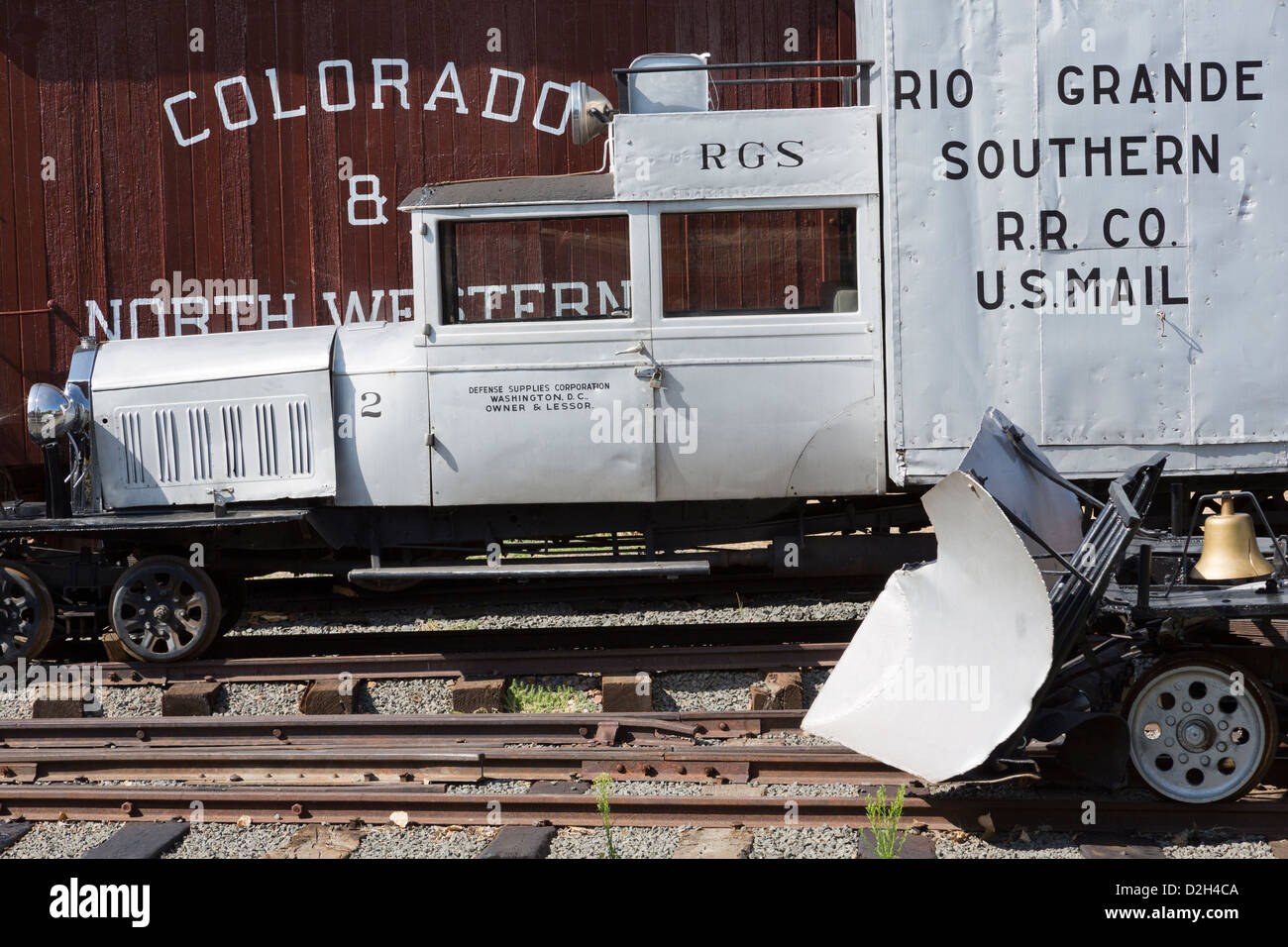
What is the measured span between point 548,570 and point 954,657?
2.64 m

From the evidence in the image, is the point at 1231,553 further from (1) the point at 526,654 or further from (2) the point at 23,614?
(2) the point at 23,614

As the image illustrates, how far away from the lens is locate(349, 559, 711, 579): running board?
6.28 metres

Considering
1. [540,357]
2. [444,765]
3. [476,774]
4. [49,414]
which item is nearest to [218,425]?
[49,414]

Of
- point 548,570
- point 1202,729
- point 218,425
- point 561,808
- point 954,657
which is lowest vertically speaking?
point 561,808

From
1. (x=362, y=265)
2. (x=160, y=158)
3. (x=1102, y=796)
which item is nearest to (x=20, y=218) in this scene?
(x=160, y=158)

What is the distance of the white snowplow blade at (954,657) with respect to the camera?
4.05 metres

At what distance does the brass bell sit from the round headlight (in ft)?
20.1

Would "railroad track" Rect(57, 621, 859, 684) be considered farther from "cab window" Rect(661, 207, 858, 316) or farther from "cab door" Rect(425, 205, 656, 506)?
"cab window" Rect(661, 207, 858, 316)

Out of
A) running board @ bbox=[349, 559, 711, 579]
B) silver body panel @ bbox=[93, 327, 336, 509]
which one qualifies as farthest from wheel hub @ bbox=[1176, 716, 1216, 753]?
silver body panel @ bbox=[93, 327, 336, 509]

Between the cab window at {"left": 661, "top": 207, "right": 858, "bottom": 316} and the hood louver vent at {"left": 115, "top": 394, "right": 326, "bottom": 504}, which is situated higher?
the cab window at {"left": 661, "top": 207, "right": 858, "bottom": 316}

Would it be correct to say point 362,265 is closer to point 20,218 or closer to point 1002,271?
point 20,218

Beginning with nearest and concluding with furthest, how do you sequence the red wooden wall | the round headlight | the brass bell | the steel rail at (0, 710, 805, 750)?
the brass bell → the steel rail at (0, 710, 805, 750) → the round headlight → the red wooden wall

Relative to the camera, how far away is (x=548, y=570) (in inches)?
248

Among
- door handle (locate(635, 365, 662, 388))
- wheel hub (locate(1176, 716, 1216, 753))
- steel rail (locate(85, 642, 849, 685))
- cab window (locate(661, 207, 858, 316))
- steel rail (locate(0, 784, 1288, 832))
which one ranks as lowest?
steel rail (locate(0, 784, 1288, 832))
